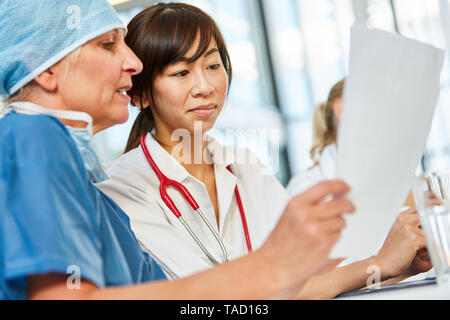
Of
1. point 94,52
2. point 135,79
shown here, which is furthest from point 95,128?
point 135,79

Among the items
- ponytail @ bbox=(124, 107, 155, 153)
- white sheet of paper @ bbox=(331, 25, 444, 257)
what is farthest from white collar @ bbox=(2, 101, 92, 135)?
ponytail @ bbox=(124, 107, 155, 153)

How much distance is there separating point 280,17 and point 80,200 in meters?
6.08

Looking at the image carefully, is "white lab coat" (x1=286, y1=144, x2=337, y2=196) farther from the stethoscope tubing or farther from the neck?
the neck

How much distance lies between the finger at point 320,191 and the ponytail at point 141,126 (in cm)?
92

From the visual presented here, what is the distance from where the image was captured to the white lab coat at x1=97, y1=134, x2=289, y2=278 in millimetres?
1174

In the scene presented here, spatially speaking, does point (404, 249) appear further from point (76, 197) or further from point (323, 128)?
point (323, 128)

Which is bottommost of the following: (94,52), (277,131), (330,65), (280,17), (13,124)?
(13,124)

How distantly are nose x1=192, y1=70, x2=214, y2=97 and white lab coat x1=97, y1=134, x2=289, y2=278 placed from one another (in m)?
0.16

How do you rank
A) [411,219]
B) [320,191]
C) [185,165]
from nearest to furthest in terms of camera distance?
[320,191]
[411,219]
[185,165]

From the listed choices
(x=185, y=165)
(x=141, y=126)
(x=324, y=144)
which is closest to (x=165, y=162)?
(x=185, y=165)

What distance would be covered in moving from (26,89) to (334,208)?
564 millimetres

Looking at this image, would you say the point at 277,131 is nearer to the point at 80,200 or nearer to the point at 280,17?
the point at 280,17

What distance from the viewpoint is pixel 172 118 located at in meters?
1.36

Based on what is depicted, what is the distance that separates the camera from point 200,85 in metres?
1.32
